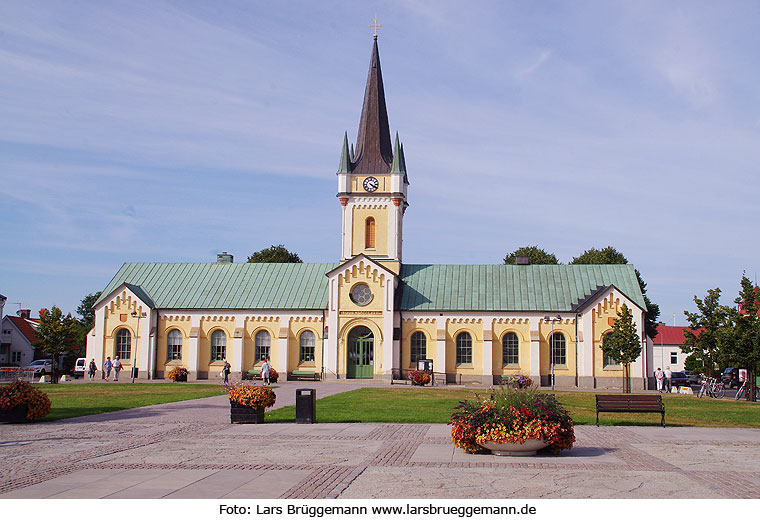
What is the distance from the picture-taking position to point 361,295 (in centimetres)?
5266

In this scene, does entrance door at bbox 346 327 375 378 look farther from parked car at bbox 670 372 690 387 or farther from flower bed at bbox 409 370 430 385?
parked car at bbox 670 372 690 387

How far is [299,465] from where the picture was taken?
46.7ft

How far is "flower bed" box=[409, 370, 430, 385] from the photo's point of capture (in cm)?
4844

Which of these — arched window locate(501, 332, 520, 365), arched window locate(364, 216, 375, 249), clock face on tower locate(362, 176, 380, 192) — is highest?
clock face on tower locate(362, 176, 380, 192)

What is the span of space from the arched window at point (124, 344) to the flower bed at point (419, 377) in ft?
66.5

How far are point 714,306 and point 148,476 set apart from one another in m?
34.0

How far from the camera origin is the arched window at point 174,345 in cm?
5416

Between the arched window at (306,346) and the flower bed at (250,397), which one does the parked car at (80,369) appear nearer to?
the arched window at (306,346)

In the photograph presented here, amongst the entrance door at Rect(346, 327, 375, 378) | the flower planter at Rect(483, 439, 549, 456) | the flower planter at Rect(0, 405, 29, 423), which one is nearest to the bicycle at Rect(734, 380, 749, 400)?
the entrance door at Rect(346, 327, 375, 378)

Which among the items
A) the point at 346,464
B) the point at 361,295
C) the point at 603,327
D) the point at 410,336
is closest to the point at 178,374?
the point at 361,295

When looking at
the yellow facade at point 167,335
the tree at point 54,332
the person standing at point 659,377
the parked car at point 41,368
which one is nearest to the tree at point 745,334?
the person standing at point 659,377

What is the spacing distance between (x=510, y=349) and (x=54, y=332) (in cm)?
2863

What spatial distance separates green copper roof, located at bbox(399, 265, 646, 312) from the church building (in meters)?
0.11

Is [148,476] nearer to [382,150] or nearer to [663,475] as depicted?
[663,475]
